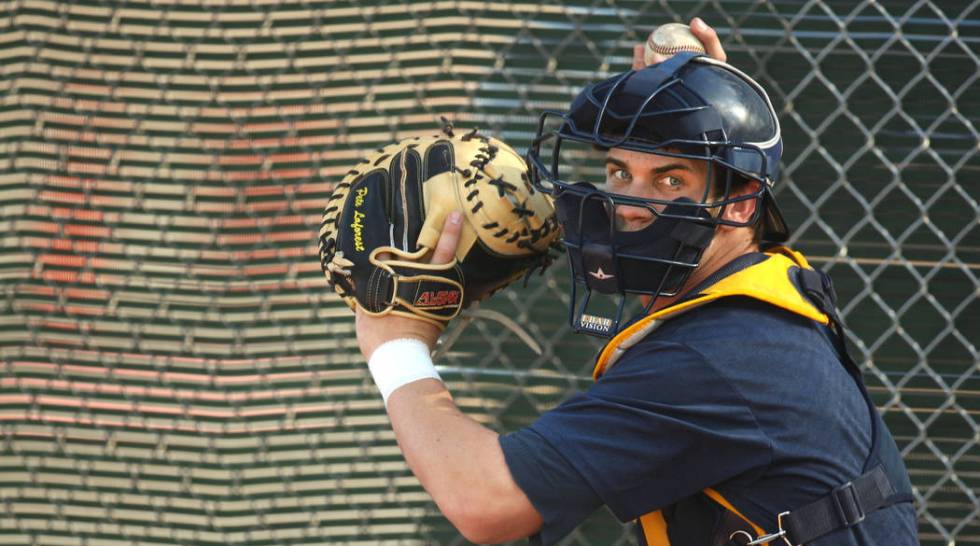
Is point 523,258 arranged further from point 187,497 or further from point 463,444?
point 187,497

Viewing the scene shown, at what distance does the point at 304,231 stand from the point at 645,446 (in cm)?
196

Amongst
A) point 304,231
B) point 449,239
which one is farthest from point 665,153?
point 304,231

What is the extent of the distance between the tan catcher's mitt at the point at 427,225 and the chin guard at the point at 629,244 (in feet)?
0.66

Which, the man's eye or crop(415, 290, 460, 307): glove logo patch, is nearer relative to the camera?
the man's eye

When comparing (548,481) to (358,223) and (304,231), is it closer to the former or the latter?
(358,223)

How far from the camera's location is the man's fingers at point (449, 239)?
214cm

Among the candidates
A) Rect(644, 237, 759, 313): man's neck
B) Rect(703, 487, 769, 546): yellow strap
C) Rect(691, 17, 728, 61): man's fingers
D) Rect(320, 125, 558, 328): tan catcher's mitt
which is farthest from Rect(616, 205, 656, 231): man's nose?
Rect(691, 17, 728, 61): man's fingers

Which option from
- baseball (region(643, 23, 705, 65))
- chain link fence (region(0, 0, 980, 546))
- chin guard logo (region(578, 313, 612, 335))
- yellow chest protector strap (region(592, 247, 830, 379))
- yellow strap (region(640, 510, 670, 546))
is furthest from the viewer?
chain link fence (region(0, 0, 980, 546))

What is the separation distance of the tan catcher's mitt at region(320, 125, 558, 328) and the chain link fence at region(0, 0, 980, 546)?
114 cm

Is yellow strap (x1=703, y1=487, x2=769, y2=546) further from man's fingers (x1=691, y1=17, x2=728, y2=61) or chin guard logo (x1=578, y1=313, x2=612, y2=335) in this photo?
man's fingers (x1=691, y1=17, x2=728, y2=61)

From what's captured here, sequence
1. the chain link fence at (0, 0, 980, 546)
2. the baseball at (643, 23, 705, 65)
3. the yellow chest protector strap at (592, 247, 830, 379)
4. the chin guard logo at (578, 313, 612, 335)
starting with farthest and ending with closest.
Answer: the chain link fence at (0, 0, 980, 546)
the baseball at (643, 23, 705, 65)
the chin guard logo at (578, 313, 612, 335)
the yellow chest protector strap at (592, 247, 830, 379)

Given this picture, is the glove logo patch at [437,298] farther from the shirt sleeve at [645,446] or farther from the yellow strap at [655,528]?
the yellow strap at [655,528]

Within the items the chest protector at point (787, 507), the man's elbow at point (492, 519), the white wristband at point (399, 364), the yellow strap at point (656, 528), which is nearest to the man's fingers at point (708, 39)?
the chest protector at point (787, 507)

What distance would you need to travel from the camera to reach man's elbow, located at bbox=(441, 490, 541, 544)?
175 centimetres
